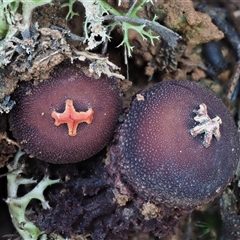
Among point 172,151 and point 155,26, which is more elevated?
point 155,26

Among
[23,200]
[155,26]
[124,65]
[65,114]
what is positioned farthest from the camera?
[124,65]

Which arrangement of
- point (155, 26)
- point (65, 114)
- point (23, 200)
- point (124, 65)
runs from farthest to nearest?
point (124, 65) < point (23, 200) < point (155, 26) < point (65, 114)

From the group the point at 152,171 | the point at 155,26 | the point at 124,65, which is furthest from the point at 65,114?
the point at 124,65

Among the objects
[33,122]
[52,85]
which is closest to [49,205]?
[33,122]

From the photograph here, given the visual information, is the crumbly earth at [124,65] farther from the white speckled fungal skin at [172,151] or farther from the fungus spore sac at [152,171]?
the white speckled fungal skin at [172,151]

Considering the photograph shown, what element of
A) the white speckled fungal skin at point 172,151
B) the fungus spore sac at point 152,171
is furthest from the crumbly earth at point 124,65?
the white speckled fungal skin at point 172,151

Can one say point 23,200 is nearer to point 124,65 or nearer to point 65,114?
point 65,114

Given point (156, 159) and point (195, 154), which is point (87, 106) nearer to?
point (156, 159)
